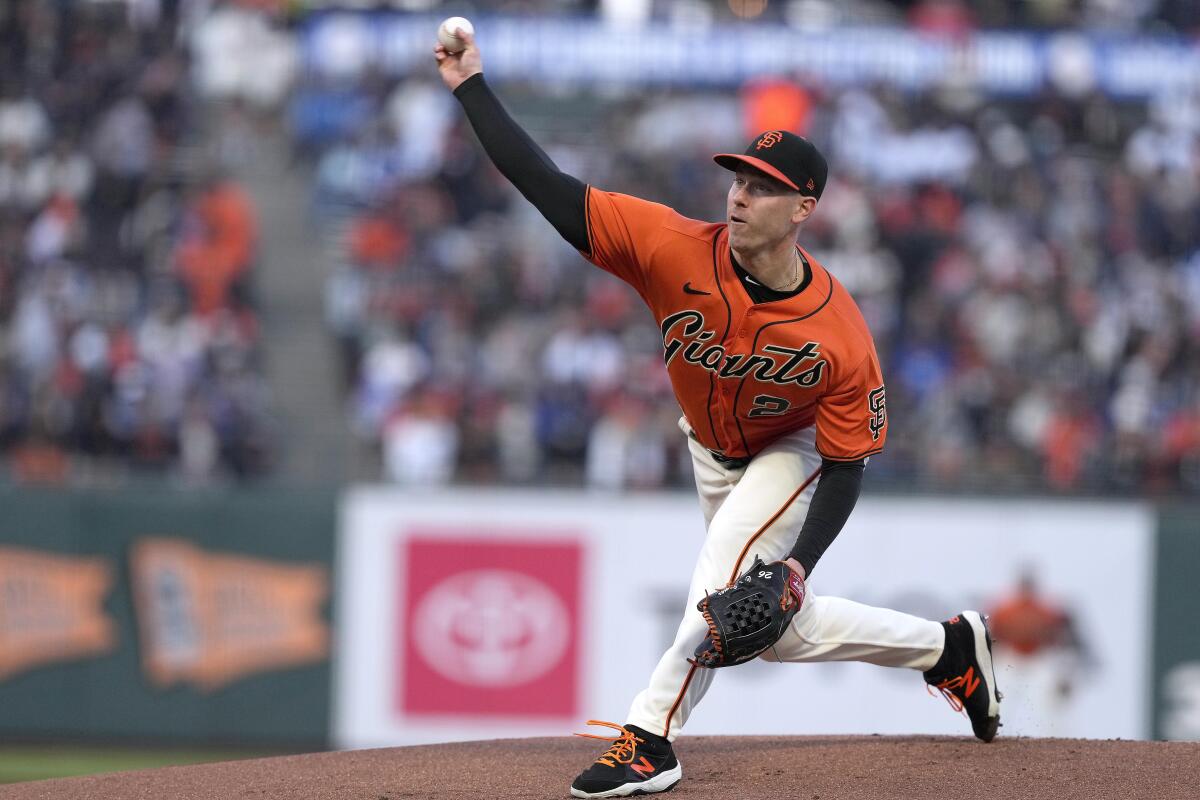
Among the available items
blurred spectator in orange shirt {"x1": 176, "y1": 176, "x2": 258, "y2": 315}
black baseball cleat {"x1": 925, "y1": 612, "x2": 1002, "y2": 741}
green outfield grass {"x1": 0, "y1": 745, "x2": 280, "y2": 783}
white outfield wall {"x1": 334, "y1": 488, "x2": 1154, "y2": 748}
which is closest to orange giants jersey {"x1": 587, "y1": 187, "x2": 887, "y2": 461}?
black baseball cleat {"x1": 925, "y1": 612, "x2": 1002, "y2": 741}

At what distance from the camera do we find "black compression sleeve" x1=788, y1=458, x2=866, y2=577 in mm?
4387

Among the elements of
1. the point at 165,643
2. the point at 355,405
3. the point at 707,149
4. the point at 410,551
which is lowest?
the point at 165,643

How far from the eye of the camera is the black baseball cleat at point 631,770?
4418mm

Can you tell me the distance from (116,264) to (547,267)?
122 inches

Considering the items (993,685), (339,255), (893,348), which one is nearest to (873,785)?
(993,685)

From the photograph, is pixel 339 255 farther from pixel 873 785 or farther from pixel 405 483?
pixel 873 785

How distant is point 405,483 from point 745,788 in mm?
5463

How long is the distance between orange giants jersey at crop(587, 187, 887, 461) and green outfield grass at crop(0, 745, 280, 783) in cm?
545

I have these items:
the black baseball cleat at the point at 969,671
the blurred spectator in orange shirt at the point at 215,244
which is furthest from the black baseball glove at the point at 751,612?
the blurred spectator in orange shirt at the point at 215,244

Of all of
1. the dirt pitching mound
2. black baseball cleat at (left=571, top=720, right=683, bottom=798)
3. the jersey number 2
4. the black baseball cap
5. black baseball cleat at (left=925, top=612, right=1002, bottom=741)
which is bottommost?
the dirt pitching mound

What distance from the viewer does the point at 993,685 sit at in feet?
16.8

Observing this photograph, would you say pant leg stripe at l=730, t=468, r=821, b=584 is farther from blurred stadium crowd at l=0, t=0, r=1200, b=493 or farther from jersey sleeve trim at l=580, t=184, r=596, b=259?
blurred stadium crowd at l=0, t=0, r=1200, b=493

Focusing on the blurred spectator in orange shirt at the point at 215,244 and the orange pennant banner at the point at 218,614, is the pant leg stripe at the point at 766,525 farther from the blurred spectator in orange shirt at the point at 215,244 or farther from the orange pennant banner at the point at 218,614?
the blurred spectator in orange shirt at the point at 215,244

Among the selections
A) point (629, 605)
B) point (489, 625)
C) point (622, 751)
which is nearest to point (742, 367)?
point (622, 751)
